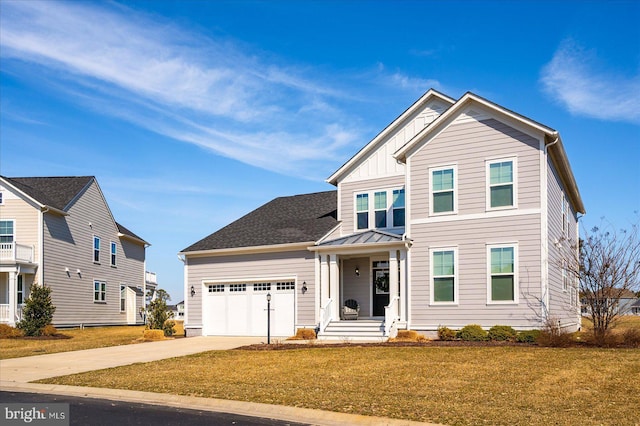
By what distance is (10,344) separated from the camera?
24.2 metres

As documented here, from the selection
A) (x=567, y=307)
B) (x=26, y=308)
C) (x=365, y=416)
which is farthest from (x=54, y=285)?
(x=365, y=416)

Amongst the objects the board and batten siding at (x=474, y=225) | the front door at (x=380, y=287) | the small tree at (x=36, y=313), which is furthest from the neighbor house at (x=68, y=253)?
the board and batten siding at (x=474, y=225)

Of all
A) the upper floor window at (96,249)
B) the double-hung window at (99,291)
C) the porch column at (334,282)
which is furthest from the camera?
the upper floor window at (96,249)

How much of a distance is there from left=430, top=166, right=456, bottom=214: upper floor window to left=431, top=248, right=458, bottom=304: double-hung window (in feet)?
4.80

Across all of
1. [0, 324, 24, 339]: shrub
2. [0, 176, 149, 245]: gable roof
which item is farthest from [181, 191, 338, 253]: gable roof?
[0, 176, 149, 245]: gable roof

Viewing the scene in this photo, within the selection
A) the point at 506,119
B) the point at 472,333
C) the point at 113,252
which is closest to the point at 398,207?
the point at 506,119

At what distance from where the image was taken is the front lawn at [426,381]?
31.2ft

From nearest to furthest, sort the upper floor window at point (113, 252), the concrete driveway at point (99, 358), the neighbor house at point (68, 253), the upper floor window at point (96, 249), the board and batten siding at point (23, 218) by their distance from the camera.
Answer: the concrete driveway at point (99, 358) < the neighbor house at point (68, 253) < the board and batten siding at point (23, 218) < the upper floor window at point (96, 249) < the upper floor window at point (113, 252)

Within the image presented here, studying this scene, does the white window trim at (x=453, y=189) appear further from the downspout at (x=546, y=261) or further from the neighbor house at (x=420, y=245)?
the downspout at (x=546, y=261)

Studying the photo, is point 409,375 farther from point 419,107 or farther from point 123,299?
point 123,299

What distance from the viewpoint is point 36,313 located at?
1117 inches

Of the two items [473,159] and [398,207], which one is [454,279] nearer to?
[473,159]

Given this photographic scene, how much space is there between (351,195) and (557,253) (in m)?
8.22

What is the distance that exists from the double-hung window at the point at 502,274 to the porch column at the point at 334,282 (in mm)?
5897
